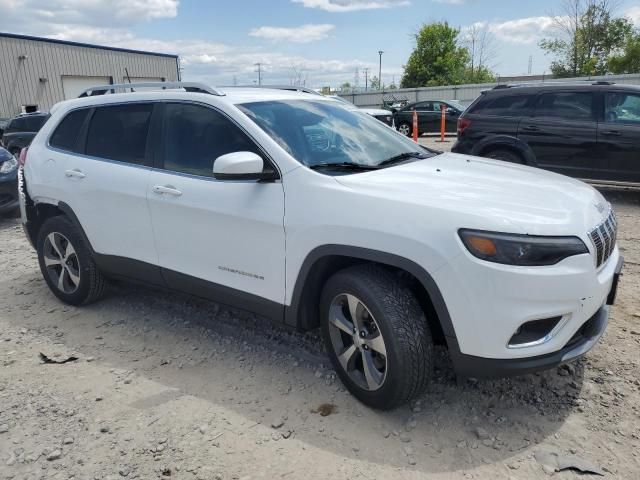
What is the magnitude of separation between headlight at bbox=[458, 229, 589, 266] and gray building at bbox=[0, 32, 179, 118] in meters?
24.8

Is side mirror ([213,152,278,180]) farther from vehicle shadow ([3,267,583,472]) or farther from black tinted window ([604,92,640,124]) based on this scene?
black tinted window ([604,92,640,124])

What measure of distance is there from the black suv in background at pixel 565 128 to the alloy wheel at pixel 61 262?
240 inches

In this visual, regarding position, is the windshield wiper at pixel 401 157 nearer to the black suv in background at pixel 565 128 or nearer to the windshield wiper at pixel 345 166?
the windshield wiper at pixel 345 166

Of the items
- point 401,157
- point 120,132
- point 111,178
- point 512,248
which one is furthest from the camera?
point 120,132

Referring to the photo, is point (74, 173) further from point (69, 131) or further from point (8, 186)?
point (8, 186)

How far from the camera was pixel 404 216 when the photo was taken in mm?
2568

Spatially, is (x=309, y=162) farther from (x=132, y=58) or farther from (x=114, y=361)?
(x=132, y=58)

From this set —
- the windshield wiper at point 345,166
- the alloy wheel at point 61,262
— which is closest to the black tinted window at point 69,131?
the alloy wheel at point 61,262

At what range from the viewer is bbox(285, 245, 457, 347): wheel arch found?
251 centimetres

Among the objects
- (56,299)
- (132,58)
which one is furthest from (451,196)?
(132,58)

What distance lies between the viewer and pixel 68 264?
445cm

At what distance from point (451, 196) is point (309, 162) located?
87cm

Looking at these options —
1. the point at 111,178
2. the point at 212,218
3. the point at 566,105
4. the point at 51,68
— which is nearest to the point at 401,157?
the point at 212,218

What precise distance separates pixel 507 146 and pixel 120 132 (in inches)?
237
